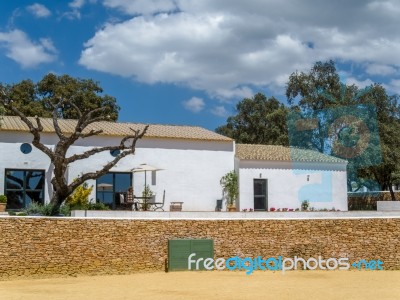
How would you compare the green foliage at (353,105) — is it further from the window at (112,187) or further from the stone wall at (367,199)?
the window at (112,187)

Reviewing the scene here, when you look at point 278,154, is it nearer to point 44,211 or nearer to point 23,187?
point 23,187

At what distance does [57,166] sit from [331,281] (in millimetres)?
12986

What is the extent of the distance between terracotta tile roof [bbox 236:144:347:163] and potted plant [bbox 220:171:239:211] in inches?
50.5

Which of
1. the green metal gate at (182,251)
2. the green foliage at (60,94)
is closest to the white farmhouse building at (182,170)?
the green metal gate at (182,251)

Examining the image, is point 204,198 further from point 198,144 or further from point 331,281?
point 331,281

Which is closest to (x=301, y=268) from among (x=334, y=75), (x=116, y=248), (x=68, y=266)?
(x=116, y=248)

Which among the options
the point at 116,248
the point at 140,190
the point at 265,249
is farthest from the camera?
the point at 140,190

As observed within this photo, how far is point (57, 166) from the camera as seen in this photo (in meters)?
25.5

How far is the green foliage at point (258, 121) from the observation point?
174 ft

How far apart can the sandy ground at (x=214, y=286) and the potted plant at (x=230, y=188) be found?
9419 mm

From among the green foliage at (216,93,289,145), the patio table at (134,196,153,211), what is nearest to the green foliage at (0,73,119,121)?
the green foliage at (216,93,289,145)

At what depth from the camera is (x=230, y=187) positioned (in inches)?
1249

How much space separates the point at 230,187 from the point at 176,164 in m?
3.31

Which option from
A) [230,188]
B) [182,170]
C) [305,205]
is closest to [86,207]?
[182,170]
